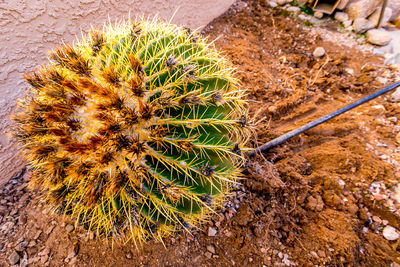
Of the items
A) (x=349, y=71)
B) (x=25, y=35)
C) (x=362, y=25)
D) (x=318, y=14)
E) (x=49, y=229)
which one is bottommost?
(x=349, y=71)

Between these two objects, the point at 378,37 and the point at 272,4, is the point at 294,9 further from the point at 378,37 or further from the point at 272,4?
the point at 378,37

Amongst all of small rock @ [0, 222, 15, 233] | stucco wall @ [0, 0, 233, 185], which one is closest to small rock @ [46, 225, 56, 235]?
small rock @ [0, 222, 15, 233]

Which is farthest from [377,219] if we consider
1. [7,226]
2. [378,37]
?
[378,37]

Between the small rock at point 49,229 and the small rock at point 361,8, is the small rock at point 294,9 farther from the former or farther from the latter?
the small rock at point 49,229

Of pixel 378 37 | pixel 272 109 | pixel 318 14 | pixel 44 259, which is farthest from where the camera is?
pixel 318 14

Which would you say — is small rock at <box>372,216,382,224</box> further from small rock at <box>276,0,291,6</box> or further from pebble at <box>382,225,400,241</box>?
small rock at <box>276,0,291,6</box>

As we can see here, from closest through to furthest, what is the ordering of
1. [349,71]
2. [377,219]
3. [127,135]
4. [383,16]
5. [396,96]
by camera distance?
[127,135] < [377,219] < [396,96] < [349,71] < [383,16]
